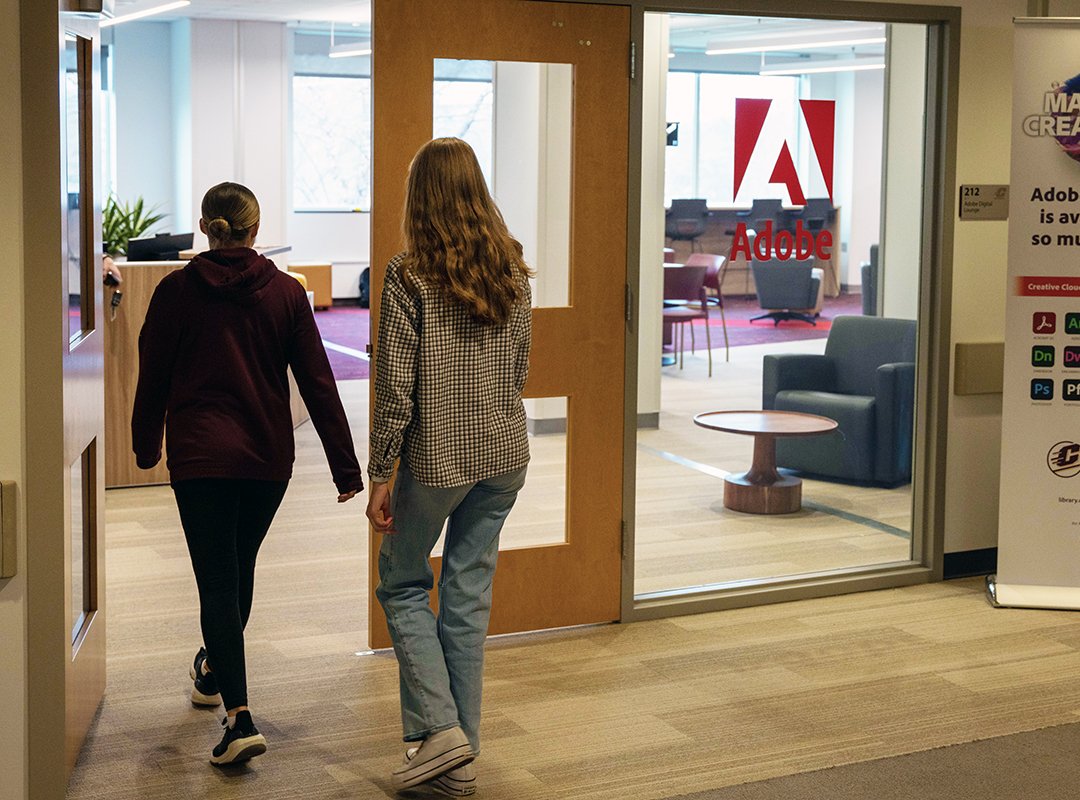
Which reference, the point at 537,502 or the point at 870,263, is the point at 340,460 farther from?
the point at 870,263

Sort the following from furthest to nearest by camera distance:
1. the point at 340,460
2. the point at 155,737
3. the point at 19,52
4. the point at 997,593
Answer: the point at 997,593
the point at 155,737
the point at 340,460
the point at 19,52

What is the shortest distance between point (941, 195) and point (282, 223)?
10575 millimetres

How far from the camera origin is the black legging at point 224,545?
322 centimetres

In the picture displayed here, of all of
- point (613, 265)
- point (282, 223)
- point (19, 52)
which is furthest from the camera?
point (282, 223)

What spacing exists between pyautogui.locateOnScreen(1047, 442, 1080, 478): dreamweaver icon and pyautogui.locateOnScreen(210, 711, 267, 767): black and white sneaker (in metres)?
3.08

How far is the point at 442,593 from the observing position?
10.6 ft

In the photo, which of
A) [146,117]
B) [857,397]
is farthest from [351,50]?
[857,397]

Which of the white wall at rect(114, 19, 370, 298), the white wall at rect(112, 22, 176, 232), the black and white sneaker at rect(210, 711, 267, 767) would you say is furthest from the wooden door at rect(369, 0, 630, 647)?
the white wall at rect(112, 22, 176, 232)

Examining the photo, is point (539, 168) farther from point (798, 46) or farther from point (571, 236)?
point (798, 46)

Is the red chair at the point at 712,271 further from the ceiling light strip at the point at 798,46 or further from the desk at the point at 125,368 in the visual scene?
the desk at the point at 125,368

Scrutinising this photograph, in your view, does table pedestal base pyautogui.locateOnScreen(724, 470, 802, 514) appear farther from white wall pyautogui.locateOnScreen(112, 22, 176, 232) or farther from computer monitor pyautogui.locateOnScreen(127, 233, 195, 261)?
white wall pyautogui.locateOnScreen(112, 22, 176, 232)

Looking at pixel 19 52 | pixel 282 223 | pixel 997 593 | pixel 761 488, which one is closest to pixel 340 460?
pixel 19 52

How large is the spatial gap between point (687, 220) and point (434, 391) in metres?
1.90

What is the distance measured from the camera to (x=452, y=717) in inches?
124
